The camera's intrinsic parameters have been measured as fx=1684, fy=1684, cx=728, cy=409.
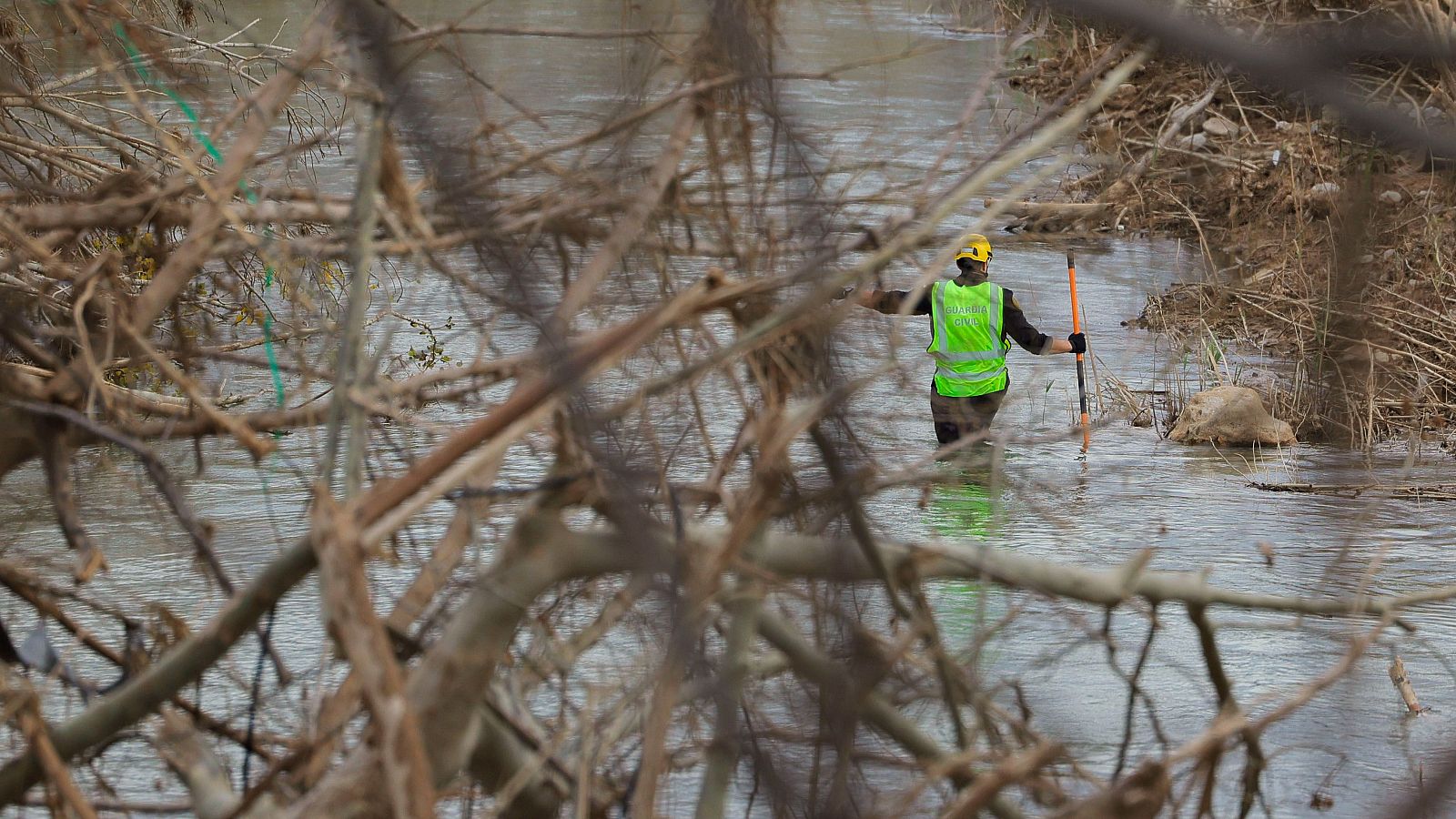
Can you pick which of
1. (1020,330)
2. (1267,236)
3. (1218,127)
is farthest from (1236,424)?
(1218,127)

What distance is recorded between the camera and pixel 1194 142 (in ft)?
49.7

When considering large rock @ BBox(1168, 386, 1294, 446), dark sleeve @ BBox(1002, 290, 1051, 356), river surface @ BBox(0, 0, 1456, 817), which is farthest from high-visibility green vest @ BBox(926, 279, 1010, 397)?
large rock @ BBox(1168, 386, 1294, 446)

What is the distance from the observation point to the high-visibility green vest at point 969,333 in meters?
8.36

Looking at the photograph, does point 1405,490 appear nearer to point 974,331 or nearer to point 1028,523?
point 1028,523

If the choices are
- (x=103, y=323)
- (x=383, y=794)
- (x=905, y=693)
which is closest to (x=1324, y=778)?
(x=905, y=693)

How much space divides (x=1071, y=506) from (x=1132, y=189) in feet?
25.4

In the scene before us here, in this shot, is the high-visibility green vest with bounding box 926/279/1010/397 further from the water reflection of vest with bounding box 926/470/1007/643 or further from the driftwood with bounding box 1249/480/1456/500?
the driftwood with bounding box 1249/480/1456/500

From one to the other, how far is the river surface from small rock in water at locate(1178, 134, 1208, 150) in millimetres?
4469

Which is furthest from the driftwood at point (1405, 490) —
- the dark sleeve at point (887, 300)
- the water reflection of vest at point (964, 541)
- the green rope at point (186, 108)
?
the green rope at point (186, 108)

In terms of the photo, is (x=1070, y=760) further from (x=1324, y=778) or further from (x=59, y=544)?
(x=59, y=544)

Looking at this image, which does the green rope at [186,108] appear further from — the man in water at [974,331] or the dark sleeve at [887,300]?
the man in water at [974,331]

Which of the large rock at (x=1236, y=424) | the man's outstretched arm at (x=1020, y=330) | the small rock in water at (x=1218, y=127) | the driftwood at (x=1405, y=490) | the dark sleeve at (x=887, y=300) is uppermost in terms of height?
the small rock in water at (x=1218, y=127)

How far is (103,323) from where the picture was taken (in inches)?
141

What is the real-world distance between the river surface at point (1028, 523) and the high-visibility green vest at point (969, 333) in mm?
323
